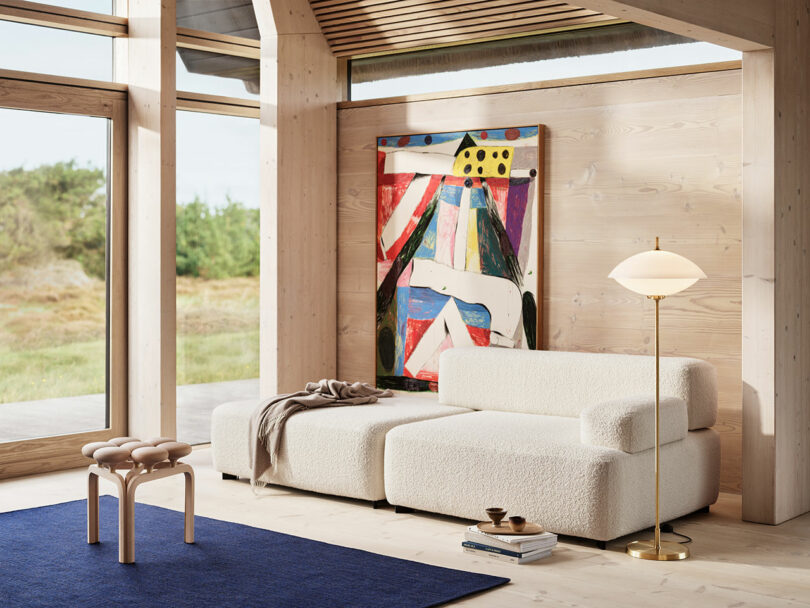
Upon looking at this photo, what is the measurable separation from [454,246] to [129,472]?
280cm

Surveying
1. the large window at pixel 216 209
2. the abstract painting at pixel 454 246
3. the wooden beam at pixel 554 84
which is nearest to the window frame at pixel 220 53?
the large window at pixel 216 209

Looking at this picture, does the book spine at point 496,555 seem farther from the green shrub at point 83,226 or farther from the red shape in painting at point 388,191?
the green shrub at point 83,226

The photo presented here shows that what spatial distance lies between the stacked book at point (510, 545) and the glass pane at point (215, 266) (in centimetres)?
290

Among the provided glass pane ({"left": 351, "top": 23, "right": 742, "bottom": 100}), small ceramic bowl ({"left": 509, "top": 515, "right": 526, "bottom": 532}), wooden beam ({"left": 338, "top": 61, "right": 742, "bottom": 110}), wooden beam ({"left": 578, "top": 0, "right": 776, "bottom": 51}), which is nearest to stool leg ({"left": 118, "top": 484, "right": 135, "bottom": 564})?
small ceramic bowl ({"left": 509, "top": 515, "right": 526, "bottom": 532})

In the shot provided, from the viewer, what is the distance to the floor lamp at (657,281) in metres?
4.23

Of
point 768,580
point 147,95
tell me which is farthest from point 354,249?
point 768,580

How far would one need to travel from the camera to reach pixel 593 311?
5758 millimetres

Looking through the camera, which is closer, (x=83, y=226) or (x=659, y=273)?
(x=659, y=273)

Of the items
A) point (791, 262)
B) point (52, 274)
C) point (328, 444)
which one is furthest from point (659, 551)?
point (52, 274)

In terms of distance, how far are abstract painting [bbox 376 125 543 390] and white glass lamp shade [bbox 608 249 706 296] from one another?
5.16 feet

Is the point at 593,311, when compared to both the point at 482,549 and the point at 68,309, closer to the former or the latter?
the point at 482,549

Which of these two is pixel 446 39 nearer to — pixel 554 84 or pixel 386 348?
pixel 554 84

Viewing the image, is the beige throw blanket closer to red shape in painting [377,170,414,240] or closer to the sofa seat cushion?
the sofa seat cushion

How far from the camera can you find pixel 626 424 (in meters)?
4.39
